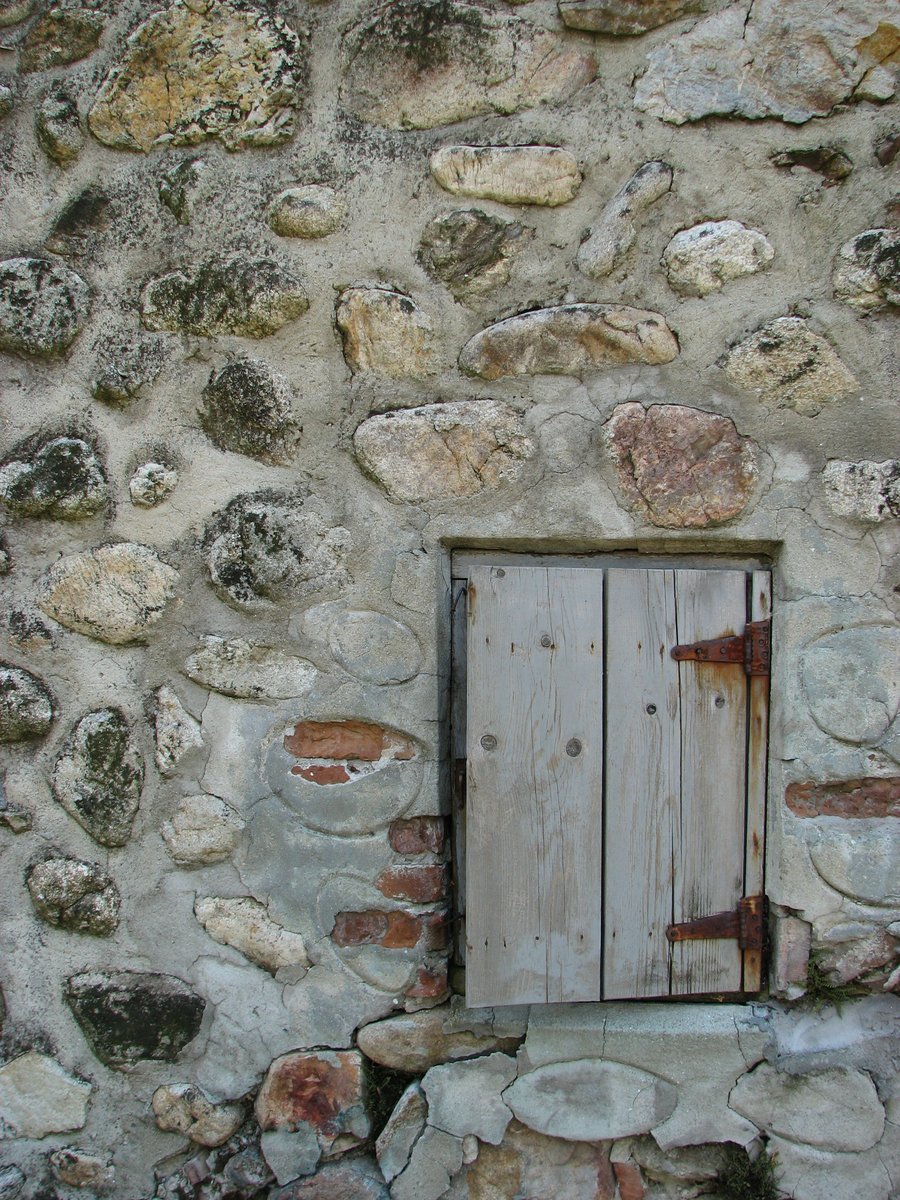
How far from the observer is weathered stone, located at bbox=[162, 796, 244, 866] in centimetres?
170

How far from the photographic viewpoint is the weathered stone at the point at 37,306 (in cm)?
172

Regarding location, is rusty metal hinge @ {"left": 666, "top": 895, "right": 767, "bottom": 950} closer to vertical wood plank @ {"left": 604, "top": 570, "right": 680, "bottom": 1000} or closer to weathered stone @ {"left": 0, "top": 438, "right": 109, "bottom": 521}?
vertical wood plank @ {"left": 604, "top": 570, "right": 680, "bottom": 1000}

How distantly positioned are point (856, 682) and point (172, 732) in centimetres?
139

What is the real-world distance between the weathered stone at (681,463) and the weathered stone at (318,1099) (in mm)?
1300

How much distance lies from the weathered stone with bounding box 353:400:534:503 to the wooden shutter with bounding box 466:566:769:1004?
0.68 ft

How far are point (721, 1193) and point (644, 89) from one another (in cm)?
224

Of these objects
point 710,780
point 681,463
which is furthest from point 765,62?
point 710,780

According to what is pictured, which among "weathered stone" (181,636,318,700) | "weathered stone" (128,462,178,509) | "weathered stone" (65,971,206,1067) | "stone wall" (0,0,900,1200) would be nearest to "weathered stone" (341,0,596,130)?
"stone wall" (0,0,900,1200)

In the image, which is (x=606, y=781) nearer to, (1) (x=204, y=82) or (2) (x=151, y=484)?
(2) (x=151, y=484)

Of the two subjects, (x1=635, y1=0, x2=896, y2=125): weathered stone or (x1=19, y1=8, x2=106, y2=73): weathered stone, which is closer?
(x1=635, y1=0, x2=896, y2=125): weathered stone

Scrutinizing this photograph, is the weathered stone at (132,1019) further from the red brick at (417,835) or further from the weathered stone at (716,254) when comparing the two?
the weathered stone at (716,254)

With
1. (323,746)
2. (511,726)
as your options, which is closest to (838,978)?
(511,726)

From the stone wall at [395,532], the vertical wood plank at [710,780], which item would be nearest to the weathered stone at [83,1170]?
the stone wall at [395,532]

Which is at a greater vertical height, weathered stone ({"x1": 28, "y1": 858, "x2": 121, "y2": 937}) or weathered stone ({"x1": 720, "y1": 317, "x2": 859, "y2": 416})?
weathered stone ({"x1": 720, "y1": 317, "x2": 859, "y2": 416})
